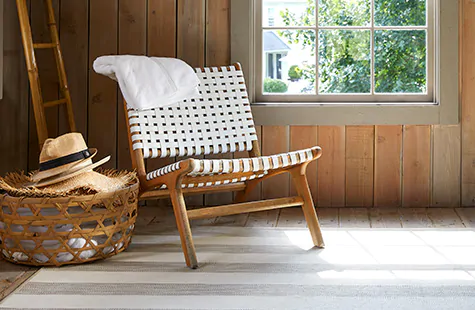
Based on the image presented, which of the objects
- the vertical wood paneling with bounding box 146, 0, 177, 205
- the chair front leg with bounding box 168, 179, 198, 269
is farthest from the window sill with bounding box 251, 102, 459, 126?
the chair front leg with bounding box 168, 179, 198, 269

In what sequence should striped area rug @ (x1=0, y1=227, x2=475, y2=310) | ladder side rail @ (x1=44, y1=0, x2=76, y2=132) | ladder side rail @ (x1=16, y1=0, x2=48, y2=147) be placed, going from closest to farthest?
striped area rug @ (x1=0, y1=227, x2=475, y2=310) < ladder side rail @ (x1=16, y1=0, x2=48, y2=147) < ladder side rail @ (x1=44, y1=0, x2=76, y2=132)

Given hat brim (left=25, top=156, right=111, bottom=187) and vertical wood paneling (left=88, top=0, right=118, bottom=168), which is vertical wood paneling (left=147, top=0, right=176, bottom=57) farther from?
hat brim (left=25, top=156, right=111, bottom=187)

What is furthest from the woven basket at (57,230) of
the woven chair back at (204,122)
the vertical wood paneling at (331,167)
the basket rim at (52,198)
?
the vertical wood paneling at (331,167)

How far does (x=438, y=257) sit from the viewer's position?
2309 millimetres

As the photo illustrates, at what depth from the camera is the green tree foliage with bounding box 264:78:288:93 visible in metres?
3.33

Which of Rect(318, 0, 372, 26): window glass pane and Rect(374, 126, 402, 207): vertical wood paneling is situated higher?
Rect(318, 0, 372, 26): window glass pane

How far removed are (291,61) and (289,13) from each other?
253 mm

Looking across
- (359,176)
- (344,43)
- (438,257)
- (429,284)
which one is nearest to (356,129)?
(359,176)

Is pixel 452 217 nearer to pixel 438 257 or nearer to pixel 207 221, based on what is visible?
pixel 438 257

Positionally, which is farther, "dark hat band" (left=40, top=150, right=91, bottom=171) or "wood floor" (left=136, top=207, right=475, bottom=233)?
"wood floor" (left=136, top=207, right=475, bottom=233)

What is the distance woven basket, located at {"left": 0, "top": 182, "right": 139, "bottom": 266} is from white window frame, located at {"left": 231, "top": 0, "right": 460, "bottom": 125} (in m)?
1.19

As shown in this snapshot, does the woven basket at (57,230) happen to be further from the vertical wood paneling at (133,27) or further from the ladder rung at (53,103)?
the vertical wood paneling at (133,27)

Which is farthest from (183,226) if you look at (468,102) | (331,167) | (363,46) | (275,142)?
(468,102)

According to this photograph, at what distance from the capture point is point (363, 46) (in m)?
3.29
